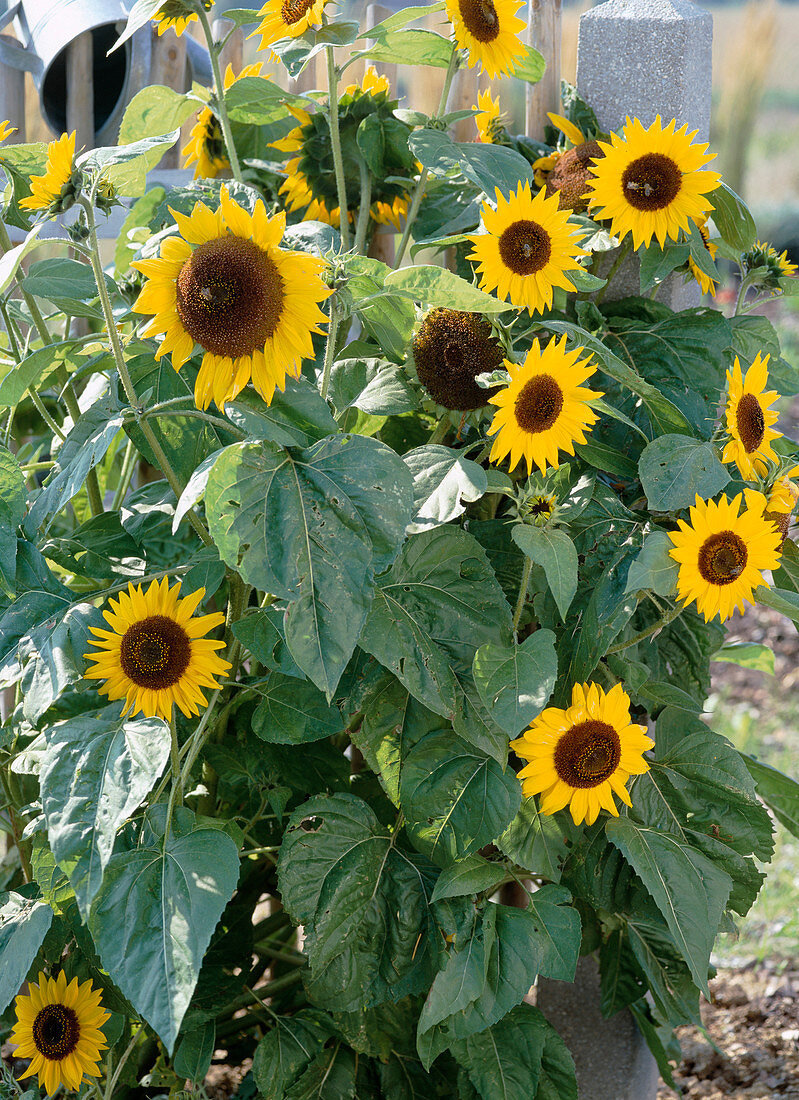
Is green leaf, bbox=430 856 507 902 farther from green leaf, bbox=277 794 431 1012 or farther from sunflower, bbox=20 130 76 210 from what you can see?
sunflower, bbox=20 130 76 210

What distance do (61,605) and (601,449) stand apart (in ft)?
1.92

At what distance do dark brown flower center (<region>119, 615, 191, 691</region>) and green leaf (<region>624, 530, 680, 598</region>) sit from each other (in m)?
0.44

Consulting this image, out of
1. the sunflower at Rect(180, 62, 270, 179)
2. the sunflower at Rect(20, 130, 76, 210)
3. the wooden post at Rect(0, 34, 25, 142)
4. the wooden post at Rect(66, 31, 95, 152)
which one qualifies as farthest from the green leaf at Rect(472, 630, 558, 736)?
the wooden post at Rect(0, 34, 25, 142)

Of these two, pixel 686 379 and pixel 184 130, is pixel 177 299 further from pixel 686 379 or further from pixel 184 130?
pixel 184 130

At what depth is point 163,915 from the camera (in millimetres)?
917

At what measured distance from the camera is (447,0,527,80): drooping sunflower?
114 cm

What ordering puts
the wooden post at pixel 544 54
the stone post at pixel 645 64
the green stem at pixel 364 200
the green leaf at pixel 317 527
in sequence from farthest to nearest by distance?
the wooden post at pixel 544 54 → the stone post at pixel 645 64 → the green stem at pixel 364 200 → the green leaf at pixel 317 527

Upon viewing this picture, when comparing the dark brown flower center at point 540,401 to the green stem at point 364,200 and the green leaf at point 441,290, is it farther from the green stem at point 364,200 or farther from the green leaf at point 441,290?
the green stem at point 364,200

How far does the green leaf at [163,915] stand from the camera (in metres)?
0.87

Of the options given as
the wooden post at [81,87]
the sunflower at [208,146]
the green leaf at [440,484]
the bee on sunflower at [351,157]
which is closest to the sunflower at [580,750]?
the green leaf at [440,484]

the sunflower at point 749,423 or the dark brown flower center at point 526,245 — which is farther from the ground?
the dark brown flower center at point 526,245

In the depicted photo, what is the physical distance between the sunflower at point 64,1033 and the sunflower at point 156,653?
→ 346 mm

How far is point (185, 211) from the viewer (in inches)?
47.7

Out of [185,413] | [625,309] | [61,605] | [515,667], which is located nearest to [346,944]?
[515,667]
